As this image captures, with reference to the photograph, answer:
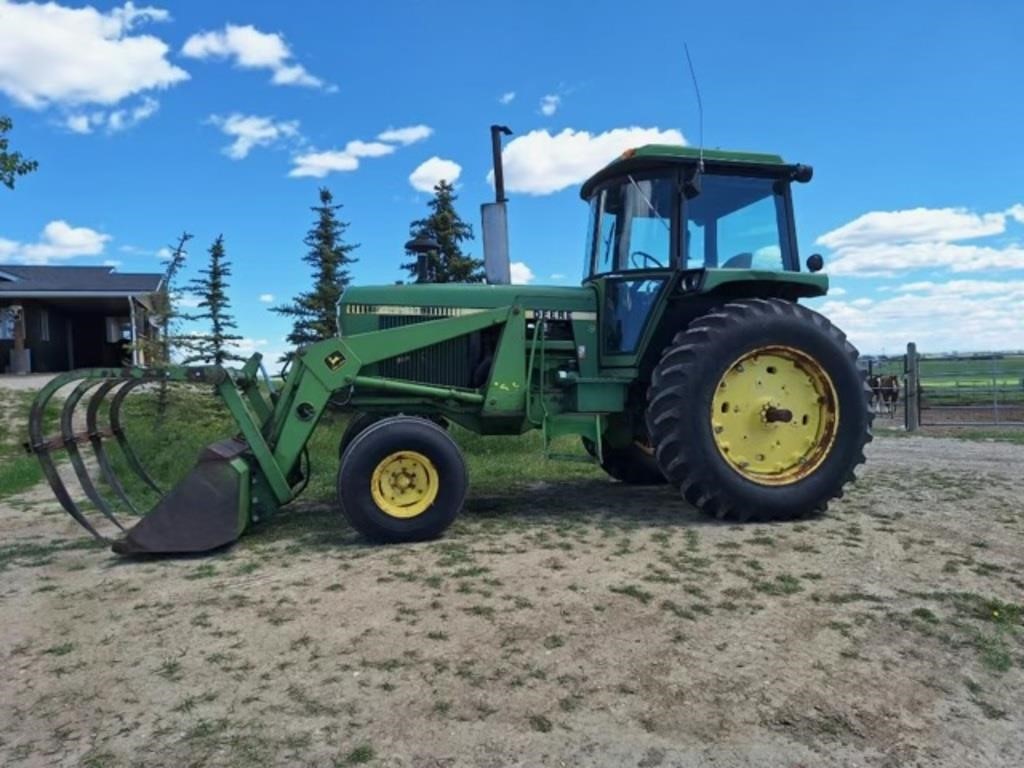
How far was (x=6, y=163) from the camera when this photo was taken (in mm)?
16188

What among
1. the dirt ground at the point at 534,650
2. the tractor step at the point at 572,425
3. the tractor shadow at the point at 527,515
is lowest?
the dirt ground at the point at 534,650

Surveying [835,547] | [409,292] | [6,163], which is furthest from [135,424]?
[835,547]

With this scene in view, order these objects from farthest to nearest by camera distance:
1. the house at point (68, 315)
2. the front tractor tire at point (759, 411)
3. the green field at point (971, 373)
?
1. the house at point (68, 315)
2. the green field at point (971, 373)
3. the front tractor tire at point (759, 411)

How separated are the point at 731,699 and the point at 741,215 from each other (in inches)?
169

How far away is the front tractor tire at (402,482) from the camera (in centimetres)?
512

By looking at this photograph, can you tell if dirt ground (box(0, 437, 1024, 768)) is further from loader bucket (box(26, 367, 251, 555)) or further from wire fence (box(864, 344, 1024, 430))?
wire fence (box(864, 344, 1024, 430))

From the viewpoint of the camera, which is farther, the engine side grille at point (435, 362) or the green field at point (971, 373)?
the green field at point (971, 373)

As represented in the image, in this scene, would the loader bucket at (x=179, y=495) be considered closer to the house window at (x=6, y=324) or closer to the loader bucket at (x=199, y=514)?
the loader bucket at (x=199, y=514)

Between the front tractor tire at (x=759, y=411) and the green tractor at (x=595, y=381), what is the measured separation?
0.05ft

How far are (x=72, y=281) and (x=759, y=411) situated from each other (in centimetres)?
2663

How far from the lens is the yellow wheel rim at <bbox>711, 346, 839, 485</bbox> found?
582 centimetres

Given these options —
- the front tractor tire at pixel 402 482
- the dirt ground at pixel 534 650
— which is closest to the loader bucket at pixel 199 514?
the dirt ground at pixel 534 650

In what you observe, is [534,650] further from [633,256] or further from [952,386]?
[952,386]

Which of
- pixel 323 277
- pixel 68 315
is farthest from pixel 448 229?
pixel 68 315
